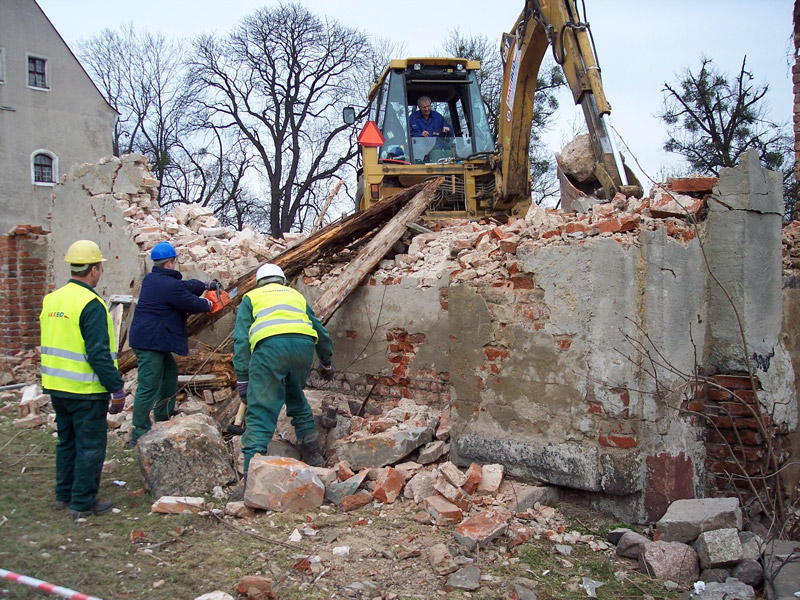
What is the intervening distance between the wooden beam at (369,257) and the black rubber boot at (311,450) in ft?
3.76

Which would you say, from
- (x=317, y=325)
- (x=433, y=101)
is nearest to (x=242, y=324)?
(x=317, y=325)

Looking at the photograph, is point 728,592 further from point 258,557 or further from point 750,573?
point 258,557

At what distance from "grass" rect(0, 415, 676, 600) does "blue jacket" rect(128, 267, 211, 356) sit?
59.9 inches

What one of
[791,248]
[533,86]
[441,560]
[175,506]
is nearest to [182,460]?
[175,506]

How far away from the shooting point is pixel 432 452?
15.5 feet

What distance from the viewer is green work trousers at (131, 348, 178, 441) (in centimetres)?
541

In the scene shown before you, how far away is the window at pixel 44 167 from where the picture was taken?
2178 centimetres

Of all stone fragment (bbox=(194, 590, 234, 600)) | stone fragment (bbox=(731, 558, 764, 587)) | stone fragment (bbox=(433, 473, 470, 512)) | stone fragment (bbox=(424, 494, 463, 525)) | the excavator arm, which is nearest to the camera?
stone fragment (bbox=(194, 590, 234, 600))

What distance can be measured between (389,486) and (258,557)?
1046 mm

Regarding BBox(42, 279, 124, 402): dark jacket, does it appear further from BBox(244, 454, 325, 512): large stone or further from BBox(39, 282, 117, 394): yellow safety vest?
BBox(244, 454, 325, 512): large stone

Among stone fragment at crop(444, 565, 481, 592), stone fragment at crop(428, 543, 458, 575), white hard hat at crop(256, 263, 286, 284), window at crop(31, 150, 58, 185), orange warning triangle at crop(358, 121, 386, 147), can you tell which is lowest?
stone fragment at crop(444, 565, 481, 592)

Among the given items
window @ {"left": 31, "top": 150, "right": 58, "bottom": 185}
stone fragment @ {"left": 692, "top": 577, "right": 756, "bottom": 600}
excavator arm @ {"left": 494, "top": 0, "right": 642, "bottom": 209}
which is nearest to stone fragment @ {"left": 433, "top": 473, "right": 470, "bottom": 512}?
stone fragment @ {"left": 692, "top": 577, "right": 756, "bottom": 600}

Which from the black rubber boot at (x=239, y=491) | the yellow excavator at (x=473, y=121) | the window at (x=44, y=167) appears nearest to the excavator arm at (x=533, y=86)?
the yellow excavator at (x=473, y=121)

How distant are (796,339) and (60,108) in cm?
2349
